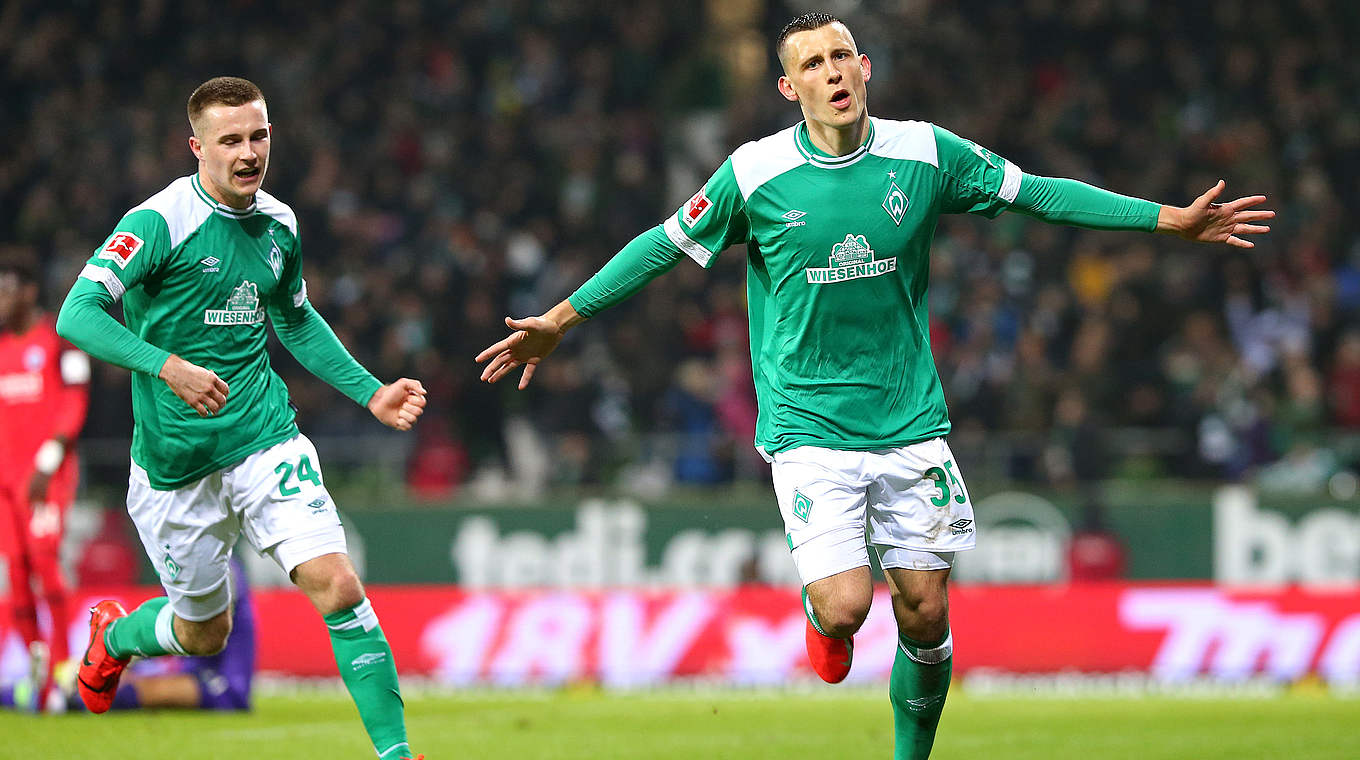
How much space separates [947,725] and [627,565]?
16.9 ft

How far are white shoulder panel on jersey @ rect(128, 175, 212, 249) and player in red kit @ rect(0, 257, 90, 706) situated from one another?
3561 mm

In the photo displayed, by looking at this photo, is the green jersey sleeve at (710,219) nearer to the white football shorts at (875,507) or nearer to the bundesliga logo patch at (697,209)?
the bundesliga logo patch at (697,209)

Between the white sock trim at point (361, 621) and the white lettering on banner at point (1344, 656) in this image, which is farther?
the white lettering on banner at point (1344, 656)

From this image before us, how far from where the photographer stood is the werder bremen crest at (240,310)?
711cm

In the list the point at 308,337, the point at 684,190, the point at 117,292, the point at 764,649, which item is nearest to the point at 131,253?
the point at 117,292

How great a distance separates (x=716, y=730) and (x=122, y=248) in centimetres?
456

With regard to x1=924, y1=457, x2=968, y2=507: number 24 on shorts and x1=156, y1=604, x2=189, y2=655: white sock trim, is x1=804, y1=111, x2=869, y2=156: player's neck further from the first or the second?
x1=156, y1=604, x2=189, y2=655: white sock trim

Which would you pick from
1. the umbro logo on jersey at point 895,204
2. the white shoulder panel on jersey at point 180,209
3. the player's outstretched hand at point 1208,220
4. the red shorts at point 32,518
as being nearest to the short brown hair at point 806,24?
the umbro logo on jersey at point 895,204

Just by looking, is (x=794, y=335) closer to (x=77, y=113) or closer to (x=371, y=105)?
(x=371, y=105)

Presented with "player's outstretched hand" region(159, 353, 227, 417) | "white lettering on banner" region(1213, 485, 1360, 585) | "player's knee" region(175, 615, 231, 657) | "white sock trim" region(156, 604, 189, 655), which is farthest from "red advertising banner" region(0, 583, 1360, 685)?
"player's outstretched hand" region(159, 353, 227, 417)

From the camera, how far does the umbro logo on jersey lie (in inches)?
257

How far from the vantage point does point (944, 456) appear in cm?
663

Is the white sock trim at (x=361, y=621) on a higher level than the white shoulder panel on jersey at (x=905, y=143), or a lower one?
lower

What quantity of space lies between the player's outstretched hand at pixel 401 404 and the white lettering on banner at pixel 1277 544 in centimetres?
897
